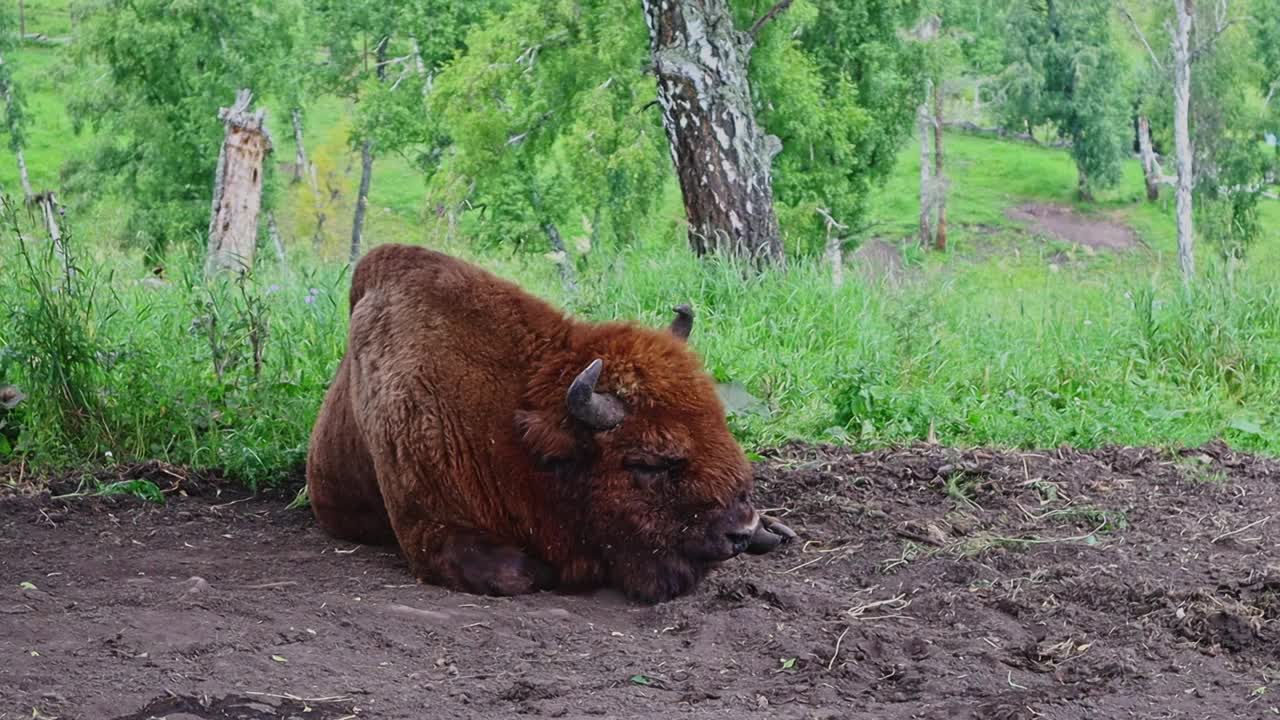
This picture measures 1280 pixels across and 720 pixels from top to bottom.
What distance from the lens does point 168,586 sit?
5328 mm

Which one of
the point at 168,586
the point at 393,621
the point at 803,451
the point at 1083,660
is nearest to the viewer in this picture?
the point at 1083,660

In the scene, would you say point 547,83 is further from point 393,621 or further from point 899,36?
point 393,621

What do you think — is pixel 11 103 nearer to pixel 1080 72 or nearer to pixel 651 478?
pixel 1080 72

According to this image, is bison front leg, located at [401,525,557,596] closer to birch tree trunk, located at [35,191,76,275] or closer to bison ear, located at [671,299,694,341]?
bison ear, located at [671,299,694,341]

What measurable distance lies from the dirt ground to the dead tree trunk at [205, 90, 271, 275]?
6.10 m

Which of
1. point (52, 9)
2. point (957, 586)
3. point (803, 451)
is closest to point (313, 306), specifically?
point (803, 451)

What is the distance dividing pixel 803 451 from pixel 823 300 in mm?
2959

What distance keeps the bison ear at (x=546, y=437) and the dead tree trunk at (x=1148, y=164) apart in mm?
62667

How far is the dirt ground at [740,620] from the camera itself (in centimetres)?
411

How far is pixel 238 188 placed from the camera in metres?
12.7

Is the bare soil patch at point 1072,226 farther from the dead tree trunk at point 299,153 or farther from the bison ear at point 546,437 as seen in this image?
the bison ear at point 546,437

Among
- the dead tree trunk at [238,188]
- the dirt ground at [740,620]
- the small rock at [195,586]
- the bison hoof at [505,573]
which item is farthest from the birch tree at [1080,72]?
the small rock at [195,586]

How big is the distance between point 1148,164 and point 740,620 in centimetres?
6586

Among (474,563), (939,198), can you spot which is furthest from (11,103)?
(474,563)
